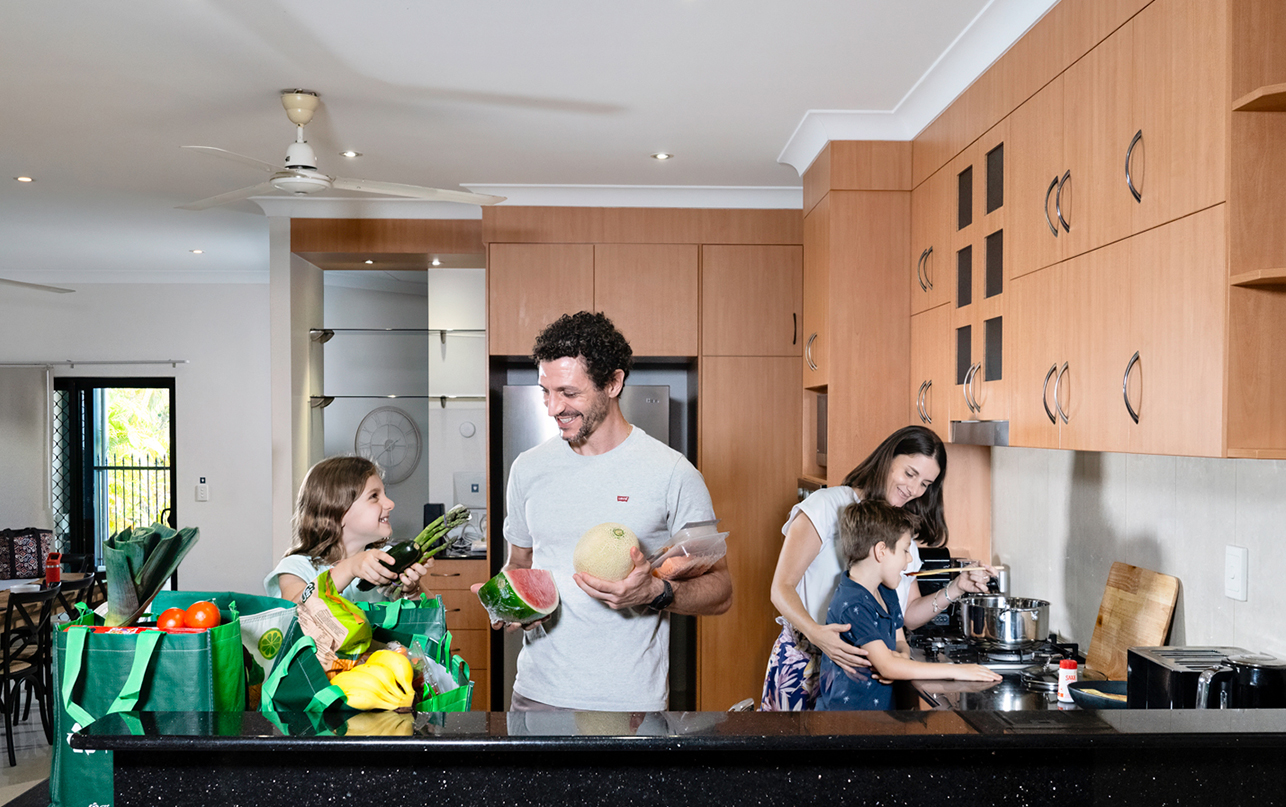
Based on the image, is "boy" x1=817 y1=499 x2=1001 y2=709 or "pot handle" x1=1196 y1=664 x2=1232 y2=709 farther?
"boy" x1=817 y1=499 x2=1001 y2=709

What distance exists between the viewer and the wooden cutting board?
83.5 inches

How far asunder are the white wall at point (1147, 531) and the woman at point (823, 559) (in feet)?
0.96

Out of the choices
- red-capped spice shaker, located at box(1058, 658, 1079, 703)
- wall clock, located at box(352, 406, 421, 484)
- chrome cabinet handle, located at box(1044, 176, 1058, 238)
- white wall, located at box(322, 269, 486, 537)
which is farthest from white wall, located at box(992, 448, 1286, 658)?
wall clock, located at box(352, 406, 421, 484)

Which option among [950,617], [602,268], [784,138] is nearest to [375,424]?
[602,268]

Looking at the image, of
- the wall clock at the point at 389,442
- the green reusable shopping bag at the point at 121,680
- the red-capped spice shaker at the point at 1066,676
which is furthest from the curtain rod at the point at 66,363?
the red-capped spice shaker at the point at 1066,676

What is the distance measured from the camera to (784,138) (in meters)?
3.43

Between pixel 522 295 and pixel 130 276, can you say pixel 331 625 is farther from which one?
pixel 130 276

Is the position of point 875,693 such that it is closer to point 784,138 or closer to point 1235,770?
point 1235,770

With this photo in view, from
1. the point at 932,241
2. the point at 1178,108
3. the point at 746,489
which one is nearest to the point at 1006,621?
the point at 932,241

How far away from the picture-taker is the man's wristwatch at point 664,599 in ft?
5.67

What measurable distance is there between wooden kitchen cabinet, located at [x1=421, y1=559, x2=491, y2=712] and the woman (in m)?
2.06

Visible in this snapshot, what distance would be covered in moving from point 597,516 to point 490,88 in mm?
1622

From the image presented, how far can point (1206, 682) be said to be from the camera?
1.51 m

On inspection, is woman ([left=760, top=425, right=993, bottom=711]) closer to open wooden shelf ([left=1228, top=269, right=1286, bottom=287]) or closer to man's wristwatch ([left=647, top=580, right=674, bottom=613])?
man's wristwatch ([left=647, top=580, right=674, bottom=613])
